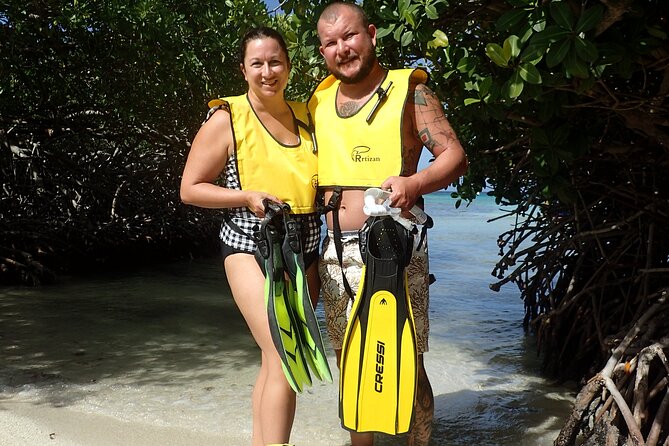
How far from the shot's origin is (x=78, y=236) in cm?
930

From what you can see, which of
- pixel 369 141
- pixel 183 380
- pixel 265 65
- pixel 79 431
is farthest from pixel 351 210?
pixel 183 380

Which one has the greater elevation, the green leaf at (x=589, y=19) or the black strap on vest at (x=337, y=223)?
the green leaf at (x=589, y=19)

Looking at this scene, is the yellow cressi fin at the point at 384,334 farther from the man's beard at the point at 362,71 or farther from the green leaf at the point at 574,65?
the green leaf at the point at 574,65

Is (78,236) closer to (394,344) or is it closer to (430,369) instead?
(430,369)

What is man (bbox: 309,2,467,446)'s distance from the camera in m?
2.49

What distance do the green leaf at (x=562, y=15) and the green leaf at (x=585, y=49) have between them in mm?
48

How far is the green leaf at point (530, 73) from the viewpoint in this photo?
2293mm

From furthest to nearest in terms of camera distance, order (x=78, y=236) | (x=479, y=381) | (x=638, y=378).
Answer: (x=78, y=236) → (x=479, y=381) → (x=638, y=378)

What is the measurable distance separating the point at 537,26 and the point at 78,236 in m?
8.18

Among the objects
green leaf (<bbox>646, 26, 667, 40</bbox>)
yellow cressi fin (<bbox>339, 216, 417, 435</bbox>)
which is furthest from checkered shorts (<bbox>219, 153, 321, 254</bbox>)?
green leaf (<bbox>646, 26, 667, 40</bbox>)

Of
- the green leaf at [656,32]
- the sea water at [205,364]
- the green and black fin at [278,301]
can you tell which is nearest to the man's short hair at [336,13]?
the green and black fin at [278,301]

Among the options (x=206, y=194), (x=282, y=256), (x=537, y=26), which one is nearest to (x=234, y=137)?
(x=206, y=194)

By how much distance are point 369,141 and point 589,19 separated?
32.4 inches

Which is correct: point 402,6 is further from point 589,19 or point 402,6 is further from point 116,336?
point 116,336
